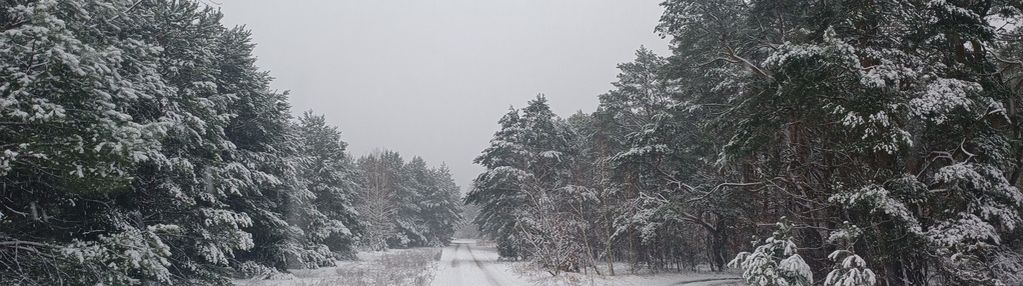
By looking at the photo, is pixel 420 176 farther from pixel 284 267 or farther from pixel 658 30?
pixel 658 30

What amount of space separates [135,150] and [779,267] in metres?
11.7

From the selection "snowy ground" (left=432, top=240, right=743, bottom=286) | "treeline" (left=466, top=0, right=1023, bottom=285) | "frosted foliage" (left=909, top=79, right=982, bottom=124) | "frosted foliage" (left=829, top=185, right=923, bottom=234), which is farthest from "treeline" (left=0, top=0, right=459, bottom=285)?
"frosted foliage" (left=909, top=79, right=982, bottom=124)

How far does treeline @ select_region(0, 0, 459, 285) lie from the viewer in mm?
7164

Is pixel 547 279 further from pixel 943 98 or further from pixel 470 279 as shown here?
pixel 943 98

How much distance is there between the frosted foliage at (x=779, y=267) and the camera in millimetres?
8367

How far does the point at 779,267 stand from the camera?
851cm

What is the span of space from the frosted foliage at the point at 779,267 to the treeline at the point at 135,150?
10793 mm

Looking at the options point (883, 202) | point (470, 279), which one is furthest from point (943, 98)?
point (470, 279)

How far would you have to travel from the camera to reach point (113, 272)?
8383 mm

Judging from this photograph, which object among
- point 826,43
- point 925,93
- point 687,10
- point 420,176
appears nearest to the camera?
point 925,93

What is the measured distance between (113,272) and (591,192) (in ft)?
71.1

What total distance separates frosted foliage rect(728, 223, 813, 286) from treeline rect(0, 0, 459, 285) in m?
10.8

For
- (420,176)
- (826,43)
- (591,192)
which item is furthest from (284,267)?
(420,176)

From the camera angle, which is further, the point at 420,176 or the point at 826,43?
the point at 420,176
